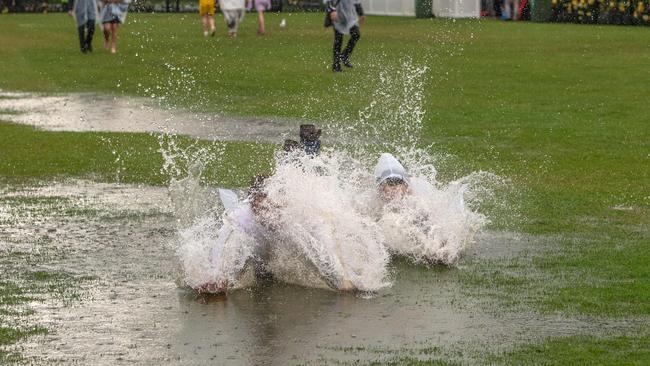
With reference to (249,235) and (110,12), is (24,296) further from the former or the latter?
(110,12)

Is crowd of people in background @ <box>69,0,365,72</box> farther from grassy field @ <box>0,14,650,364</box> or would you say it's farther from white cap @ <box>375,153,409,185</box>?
white cap @ <box>375,153,409,185</box>

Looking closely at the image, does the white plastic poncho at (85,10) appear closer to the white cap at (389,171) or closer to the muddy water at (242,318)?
the muddy water at (242,318)

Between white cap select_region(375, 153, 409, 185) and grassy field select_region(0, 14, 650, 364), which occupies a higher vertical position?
white cap select_region(375, 153, 409, 185)

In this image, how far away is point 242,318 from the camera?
958 centimetres

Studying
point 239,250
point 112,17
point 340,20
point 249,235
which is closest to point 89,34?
point 112,17

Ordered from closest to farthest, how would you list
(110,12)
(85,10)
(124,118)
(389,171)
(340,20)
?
1. (389,171)
2. (124,118)
3. (340,20)
4. (110,12)
5. (85,10)

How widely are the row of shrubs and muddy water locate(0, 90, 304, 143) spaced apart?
2480cm

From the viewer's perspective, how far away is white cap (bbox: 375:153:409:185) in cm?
1191

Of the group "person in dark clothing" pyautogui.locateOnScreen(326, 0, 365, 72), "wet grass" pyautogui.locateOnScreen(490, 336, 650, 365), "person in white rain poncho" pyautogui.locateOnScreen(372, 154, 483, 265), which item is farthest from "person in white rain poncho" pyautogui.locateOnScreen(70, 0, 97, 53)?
"wet grass" pyautogui.locateOnScreen(490, 336, 650, 365)

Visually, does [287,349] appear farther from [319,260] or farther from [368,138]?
[368,138]

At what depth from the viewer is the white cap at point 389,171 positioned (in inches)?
469

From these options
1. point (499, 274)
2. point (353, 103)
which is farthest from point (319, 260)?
point (353, 103)

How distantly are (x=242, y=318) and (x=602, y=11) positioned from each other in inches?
1537

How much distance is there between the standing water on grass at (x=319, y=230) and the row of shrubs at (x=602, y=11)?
34134mm
